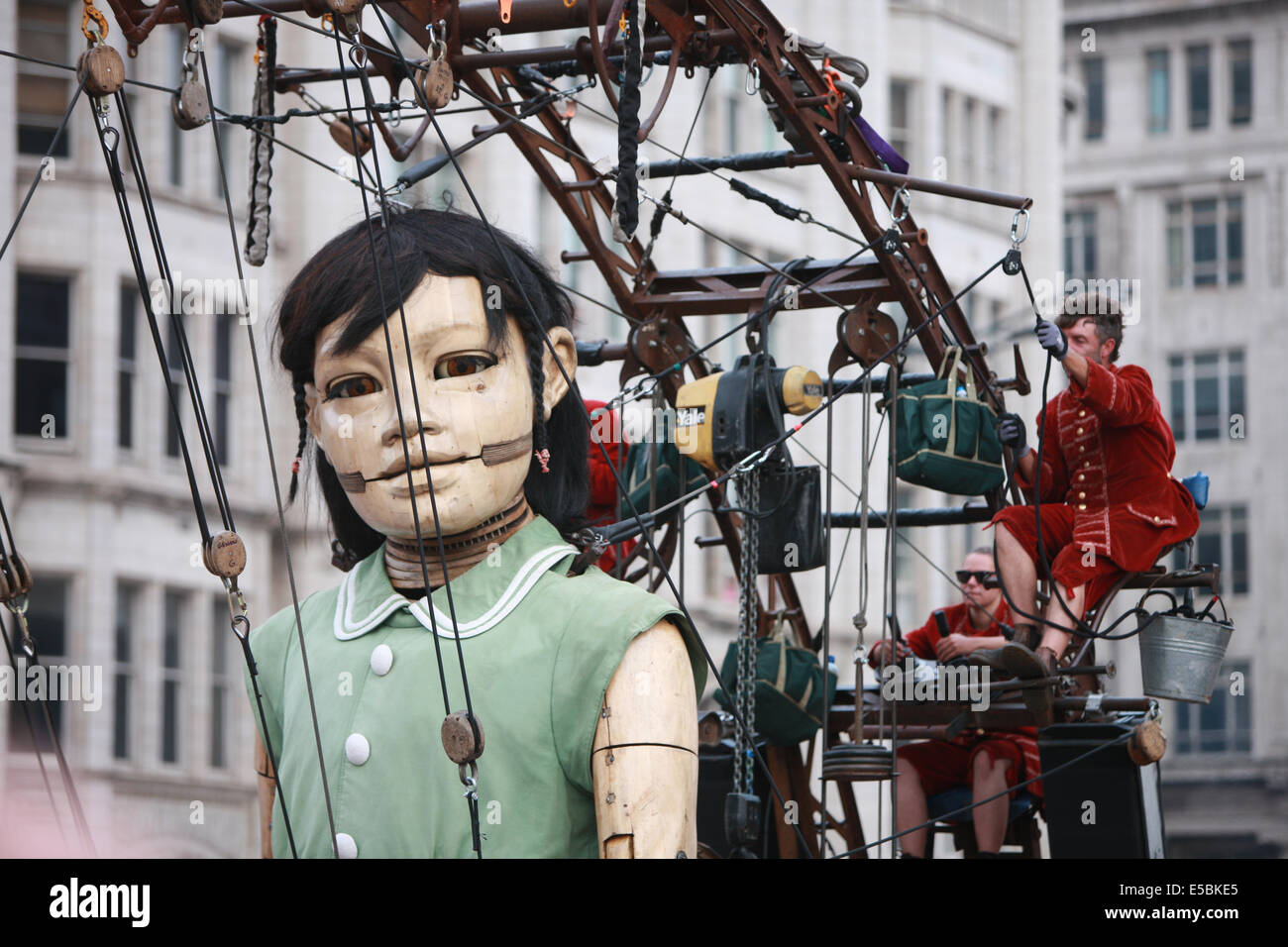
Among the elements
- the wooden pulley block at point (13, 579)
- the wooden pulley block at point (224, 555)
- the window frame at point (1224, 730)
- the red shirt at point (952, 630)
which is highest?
the wooden pulley block at point (224, 555)

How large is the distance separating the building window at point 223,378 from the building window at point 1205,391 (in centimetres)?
2219

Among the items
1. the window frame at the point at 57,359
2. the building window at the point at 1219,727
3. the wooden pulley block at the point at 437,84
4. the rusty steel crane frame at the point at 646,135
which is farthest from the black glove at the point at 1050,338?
the building window at the point at 1219,727

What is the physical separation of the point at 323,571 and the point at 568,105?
16228 millimetres

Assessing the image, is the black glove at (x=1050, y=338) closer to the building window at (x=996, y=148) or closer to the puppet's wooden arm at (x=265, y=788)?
the puppet's wooden arm at (x=265, y=788)

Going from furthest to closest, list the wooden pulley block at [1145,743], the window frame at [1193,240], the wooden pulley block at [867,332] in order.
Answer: the window frame at [1193,240]
the wooden pulley block at [867,332]
the wooden pulley block at [1145,743]

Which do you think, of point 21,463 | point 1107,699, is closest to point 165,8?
point 1107,699

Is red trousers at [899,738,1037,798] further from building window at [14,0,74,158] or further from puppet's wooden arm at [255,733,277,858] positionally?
building window at [14,0,74,158]

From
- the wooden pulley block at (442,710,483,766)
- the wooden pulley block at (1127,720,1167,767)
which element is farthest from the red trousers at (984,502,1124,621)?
the wooden pulley block at (442,710,483,766)

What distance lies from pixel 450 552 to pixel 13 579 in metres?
0.91

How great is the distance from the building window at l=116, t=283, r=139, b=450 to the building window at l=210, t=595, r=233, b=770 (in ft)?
6.12

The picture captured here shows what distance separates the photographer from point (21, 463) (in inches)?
829

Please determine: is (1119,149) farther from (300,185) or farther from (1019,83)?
(300,185)

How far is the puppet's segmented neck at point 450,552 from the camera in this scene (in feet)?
16.1
